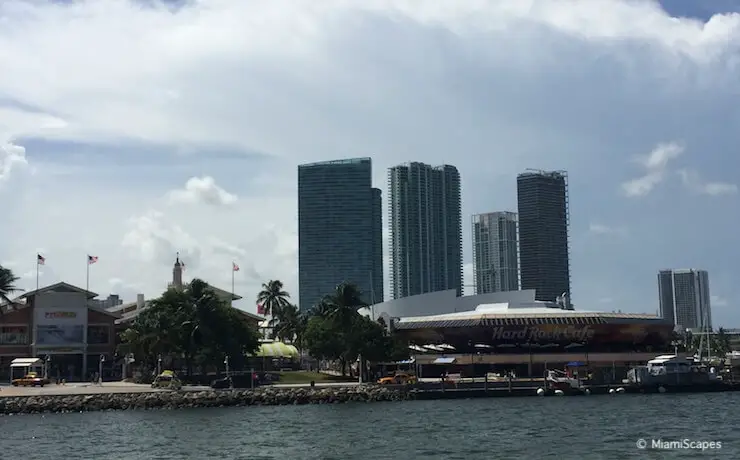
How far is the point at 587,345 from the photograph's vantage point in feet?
483

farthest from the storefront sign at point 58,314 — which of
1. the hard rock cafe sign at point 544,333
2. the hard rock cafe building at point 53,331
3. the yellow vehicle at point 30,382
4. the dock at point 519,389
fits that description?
Answer: the hard rock cafe sign at point 544,333

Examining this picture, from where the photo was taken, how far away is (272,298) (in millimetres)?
176750

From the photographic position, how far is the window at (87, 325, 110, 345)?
133875 millimetres

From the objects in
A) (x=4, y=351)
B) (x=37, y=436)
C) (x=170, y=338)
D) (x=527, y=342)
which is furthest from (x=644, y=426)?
(x=4, y=351)

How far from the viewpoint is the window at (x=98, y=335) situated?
439 ft

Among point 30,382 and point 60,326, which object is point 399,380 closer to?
point 30,382

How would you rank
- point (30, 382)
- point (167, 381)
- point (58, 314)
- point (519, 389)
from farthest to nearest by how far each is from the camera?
point (58, 314) → point (30, 382) → point (167, 381) → point (519, 389)

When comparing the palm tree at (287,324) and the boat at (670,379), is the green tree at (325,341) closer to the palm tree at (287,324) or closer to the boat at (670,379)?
the boat at (670,379)

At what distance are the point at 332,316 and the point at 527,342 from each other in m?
35.0

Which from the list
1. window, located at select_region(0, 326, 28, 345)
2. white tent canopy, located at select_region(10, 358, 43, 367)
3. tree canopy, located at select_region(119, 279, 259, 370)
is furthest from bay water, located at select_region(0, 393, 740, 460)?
window, located at select_region(0, 326, 28, 345)

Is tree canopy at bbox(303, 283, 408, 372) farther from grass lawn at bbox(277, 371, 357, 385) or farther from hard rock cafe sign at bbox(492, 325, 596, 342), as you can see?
hard rock cafe sign at bbox(492, 325, 596, 342)

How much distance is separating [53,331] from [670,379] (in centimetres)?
8256

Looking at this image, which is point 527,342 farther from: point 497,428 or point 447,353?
point 497,428

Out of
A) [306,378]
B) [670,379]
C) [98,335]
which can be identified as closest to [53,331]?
[98,335]
